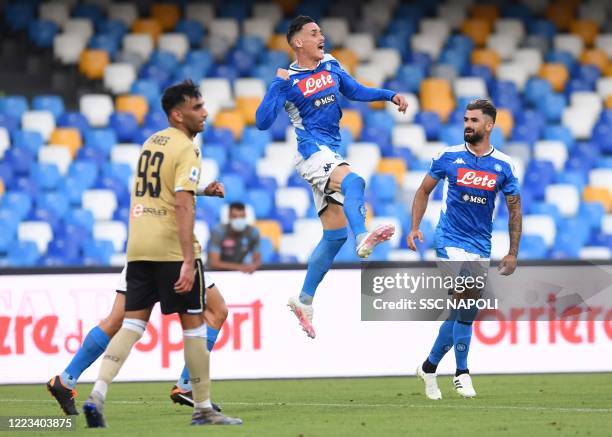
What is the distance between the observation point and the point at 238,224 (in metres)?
15.7

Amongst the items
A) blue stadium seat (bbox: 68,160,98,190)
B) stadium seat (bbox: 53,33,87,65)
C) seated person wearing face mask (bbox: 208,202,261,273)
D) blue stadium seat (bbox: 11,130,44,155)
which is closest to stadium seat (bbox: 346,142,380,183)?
blue stadium seat (bbox: 68,160,98,190)

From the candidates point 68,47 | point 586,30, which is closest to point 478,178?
point 68,47

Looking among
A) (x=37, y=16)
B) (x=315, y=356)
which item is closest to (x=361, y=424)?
(x=315, y=356)

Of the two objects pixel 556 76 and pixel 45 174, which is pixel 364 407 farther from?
pixel 556 76

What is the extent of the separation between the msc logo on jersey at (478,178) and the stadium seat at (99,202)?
25.1 ft

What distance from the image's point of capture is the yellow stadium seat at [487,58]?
70.2 ft

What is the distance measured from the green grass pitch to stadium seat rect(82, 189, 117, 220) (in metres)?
4.60

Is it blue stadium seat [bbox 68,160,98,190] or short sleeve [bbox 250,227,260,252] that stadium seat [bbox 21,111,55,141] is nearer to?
blue stadium seat [bbox 68,160,98,190]

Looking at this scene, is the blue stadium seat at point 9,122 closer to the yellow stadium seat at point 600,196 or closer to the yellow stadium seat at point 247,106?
the yellow stadium seat at point 247,106

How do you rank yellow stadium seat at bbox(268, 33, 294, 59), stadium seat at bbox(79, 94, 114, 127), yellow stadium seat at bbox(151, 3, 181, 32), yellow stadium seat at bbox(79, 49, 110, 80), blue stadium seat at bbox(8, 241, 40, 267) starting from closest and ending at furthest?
blue stadium seat at bbox(8, 241, 40, 267), stadium seat at bbox(79, 94, 114, 127), yellow stadium seat at bbox(79, 49, 110, 80), yellow stadium seat at bbox(268, 33, 294, 59), yellow stadium seat at bbox(151, 3, 181, 32)

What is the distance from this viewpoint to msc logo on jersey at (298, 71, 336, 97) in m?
10.3

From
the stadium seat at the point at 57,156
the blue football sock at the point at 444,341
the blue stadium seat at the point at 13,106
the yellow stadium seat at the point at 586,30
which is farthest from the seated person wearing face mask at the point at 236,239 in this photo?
the yellow stadium seat at the point at 586,30

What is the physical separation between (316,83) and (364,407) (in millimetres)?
2491

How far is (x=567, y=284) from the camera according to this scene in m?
14.2
